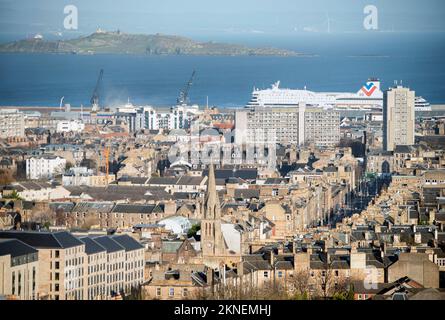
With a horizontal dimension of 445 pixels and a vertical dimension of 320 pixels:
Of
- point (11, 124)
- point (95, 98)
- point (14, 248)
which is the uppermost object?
point (95, 98)

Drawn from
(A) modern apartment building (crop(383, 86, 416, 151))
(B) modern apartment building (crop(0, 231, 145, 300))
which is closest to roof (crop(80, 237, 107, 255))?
(B) modern apartment building (crop(0, 231, 145, 300))

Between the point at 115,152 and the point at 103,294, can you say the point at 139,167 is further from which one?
the point at 103,294

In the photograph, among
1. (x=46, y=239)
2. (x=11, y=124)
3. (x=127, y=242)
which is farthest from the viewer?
(x=11, y=124)

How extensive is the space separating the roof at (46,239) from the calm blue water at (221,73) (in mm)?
52106

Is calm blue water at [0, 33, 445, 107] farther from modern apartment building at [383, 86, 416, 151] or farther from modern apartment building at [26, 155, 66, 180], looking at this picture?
modern apartment building at [26, 155, 66, 180]

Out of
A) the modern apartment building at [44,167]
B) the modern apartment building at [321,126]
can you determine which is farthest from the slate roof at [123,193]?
the modern apartment building at [321,126]

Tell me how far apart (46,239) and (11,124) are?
144 feet

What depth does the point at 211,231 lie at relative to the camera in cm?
2991

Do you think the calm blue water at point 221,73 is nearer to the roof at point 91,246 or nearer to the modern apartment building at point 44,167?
the modern apartment building at point 44,167

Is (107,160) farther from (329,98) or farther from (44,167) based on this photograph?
(329,98)

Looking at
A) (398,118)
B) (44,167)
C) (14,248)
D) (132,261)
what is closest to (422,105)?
(398,118)

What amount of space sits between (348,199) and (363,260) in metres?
19.8

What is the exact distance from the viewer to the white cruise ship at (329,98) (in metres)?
96.5

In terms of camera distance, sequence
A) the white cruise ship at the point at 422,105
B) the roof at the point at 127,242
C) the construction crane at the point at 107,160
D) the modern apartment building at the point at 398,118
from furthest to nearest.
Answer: the white cruise ship at the point at 422,105
the modern apartment building at the point at 398,118
the construction crane at the point at 107,160
the roof at the point at 127,242
